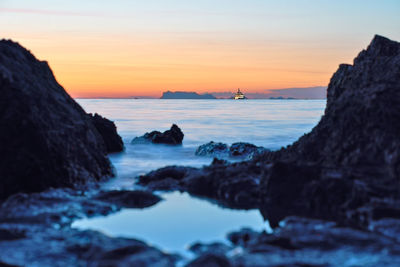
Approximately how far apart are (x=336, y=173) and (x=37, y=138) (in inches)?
178

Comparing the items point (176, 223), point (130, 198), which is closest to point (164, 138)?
point (130, 198)

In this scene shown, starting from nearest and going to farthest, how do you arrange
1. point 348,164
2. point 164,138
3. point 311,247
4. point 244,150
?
point 311,247 → point 348,164 → point 244,150 → point 164,138

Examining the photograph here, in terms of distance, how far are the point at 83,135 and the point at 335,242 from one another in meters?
5.32

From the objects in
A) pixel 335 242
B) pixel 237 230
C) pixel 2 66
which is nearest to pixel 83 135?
pixel 2 66

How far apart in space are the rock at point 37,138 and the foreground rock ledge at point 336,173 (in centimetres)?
125

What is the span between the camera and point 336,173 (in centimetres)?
589

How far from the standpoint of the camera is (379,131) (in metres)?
6.46

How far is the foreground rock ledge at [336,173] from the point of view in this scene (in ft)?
17.7

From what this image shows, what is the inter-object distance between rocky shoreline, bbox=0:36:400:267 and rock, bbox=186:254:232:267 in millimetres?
16

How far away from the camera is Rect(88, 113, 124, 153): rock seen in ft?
44.6

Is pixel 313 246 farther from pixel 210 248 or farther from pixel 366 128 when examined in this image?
pixel 366 128

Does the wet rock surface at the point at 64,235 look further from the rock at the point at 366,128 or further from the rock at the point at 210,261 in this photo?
the rock at the point at 366,128

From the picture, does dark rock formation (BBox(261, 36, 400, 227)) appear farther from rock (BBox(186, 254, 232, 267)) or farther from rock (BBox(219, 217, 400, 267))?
rock (BBox(186, 254, 232, 267))

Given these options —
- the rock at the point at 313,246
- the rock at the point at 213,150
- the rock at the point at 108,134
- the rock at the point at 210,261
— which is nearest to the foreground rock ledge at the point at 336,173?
the rock at the point at 313,246
